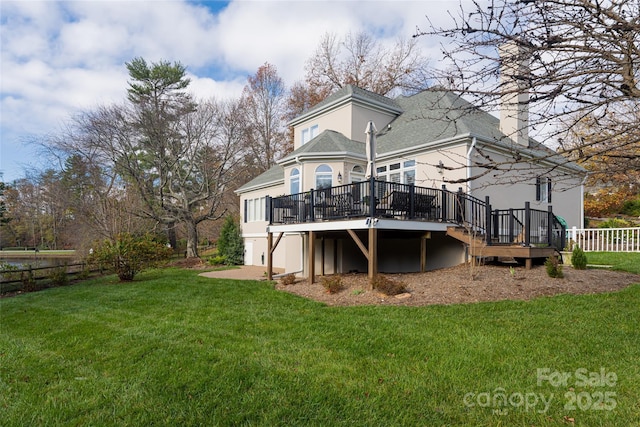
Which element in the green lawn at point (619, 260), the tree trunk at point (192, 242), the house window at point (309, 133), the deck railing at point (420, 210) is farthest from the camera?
the tree trunk at point (192, 242)

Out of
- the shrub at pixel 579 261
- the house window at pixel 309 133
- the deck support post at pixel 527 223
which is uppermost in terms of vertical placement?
the house window at pixel 309 133

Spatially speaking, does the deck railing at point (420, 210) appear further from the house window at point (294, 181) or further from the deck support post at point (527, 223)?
the house window at point (294, 181)

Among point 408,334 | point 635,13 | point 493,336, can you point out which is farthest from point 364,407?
point 635,13

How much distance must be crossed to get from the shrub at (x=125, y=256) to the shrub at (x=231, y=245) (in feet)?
22.6

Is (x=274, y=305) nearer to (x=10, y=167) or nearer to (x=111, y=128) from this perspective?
(x=111, y=128)

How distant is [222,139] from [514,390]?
22.9m

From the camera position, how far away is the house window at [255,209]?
18095 millimetres

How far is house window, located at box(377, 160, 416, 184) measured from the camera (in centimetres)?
1204

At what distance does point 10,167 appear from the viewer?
20.3 meters

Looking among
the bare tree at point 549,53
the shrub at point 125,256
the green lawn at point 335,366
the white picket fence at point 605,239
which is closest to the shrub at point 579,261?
the green lawn at point 335,366

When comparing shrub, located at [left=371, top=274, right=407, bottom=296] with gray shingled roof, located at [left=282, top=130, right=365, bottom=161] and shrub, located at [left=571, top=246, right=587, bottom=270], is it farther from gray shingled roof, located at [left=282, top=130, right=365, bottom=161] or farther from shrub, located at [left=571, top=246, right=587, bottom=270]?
gray shingled roof, located at [left=282, top=130, right=365, bottom=161]

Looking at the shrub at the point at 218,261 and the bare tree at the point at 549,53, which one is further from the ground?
the bare tree at the point at 549,53

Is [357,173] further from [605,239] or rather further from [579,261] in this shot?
[605,239]

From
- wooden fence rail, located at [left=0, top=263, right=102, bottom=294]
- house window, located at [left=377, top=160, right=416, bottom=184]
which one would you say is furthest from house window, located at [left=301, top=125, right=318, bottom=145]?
wooden fence rail, located at [left=0, top=263, right=102, bottom=294]
